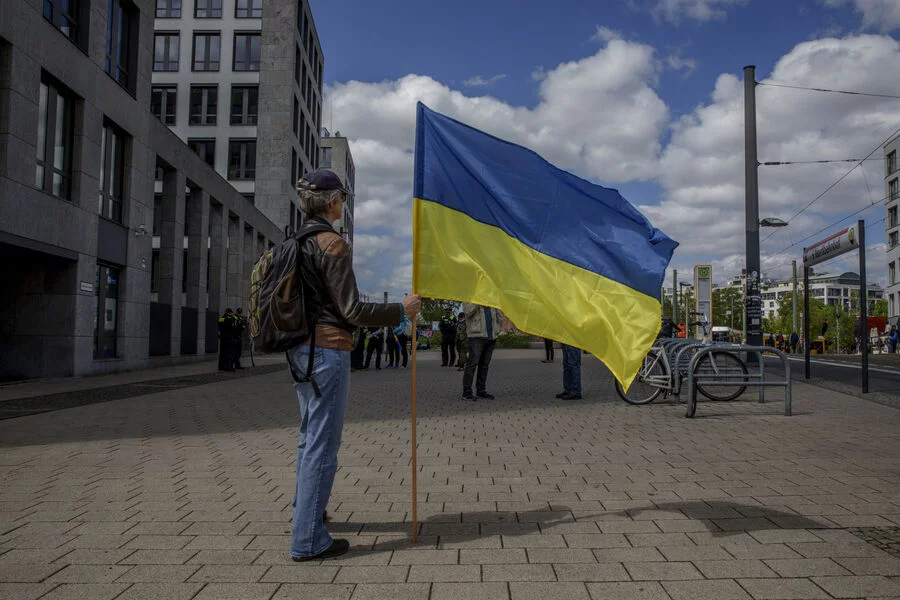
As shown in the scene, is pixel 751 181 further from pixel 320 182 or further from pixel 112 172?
pixel 320 182

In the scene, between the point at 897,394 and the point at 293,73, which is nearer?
the point at 897,394

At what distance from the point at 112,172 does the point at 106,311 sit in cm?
373

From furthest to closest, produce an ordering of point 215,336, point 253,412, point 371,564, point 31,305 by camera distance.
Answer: point 215,336 → point 31,305 → point 253,412 → point 371,564

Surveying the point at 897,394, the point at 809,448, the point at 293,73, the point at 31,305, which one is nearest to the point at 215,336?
the point at 31,305

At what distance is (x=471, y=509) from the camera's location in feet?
15.4

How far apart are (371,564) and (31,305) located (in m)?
15.9

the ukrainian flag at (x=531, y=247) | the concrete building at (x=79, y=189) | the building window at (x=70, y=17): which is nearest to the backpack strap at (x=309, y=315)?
the ukrainian flag at (x=531, y=247)

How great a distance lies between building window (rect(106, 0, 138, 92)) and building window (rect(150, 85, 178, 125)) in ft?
86.0

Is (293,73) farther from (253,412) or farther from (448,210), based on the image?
(448,210)

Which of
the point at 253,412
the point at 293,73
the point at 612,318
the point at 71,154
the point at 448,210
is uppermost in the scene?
the point at 293,73

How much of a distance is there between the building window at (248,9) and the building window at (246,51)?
3.72 feet

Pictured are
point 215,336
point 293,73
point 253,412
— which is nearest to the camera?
point 253,412

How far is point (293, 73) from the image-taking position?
4459 centimetres

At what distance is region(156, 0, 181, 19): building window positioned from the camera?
45281mm
